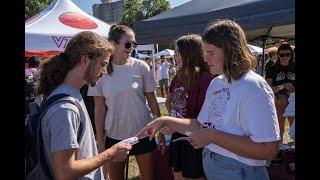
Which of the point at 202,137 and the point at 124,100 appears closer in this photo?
the point at 202,137

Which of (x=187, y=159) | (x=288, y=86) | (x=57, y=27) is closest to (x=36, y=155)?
(x=187, y=159)

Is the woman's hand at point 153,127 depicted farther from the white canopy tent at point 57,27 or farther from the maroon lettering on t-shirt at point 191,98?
the white canopy tent at point 57,27

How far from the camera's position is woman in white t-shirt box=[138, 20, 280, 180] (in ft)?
5.97

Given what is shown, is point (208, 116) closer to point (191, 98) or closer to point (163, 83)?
point (191, 98)

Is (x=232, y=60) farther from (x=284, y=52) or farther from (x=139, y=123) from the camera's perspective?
(x=284, y=52)

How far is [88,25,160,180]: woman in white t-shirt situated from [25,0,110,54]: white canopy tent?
409 cm

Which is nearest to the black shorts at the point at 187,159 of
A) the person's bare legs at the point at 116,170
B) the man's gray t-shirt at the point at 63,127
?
the person's bare legs at the point at 116,170

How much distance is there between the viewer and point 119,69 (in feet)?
11.4

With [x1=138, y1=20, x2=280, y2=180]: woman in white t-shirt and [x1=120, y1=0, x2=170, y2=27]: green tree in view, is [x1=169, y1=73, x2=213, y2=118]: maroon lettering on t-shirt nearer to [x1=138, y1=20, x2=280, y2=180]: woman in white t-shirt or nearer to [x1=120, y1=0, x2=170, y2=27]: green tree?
[x1=138, y1=20, x2=280, y2=180]: woman in white t-shirt

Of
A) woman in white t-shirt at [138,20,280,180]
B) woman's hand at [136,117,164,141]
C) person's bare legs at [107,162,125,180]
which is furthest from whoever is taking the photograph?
person's bare legs at [107,162,125,180]

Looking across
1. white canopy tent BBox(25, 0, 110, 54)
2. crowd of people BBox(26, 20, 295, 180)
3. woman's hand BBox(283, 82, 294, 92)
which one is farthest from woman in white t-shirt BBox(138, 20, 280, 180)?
white canopy tent BBox(25, 0, 110, 54)

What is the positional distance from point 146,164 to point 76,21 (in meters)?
5.45

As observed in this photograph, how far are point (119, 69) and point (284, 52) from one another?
339cm

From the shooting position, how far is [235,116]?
6.35 feet
